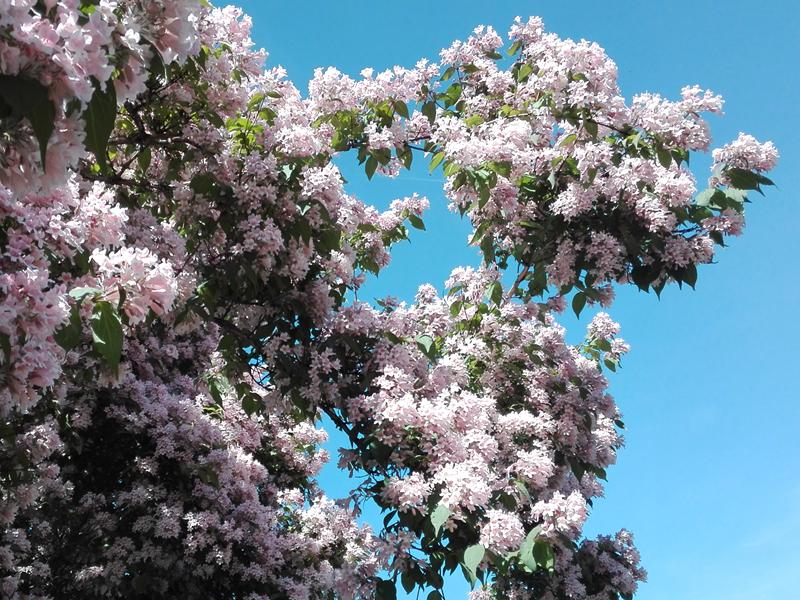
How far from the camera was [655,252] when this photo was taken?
6125mm

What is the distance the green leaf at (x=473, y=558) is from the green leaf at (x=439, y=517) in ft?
0.66

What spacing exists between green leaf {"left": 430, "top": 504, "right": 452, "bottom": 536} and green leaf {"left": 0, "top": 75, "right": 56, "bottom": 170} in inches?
123

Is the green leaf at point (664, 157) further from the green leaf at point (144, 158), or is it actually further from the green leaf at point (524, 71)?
the green leaf at point (144, 158)

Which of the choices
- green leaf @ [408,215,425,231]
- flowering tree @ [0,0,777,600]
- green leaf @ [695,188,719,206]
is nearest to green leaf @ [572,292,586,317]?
flowering tree @ [0,0,777,600]

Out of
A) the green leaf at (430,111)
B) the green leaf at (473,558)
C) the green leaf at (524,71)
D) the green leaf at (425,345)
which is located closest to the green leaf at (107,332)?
the green leaf at (473,558)

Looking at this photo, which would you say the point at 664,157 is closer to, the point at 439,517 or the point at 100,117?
the point at 439,517

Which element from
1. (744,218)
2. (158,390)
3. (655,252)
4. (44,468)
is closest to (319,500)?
(158,390)

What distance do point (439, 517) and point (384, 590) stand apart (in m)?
0.62

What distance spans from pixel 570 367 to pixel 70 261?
5020 mm

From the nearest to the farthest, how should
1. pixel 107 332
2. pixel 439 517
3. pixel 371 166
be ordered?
pixel 107 332 < pixel 439 517 < pixel 371 166

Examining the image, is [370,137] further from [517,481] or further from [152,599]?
[152,599]

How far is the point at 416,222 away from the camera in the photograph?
24.0ft

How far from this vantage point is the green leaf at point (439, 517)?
4.50m

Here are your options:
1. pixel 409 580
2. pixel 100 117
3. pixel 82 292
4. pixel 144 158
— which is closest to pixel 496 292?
pixel 409 580
